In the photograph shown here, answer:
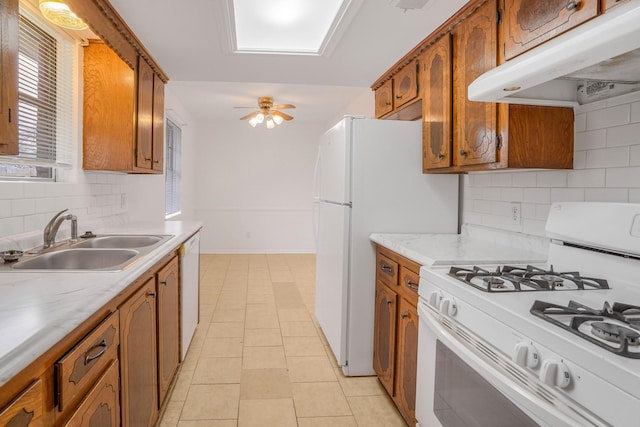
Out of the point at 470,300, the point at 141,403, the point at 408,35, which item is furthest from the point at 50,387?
the point at 408,35

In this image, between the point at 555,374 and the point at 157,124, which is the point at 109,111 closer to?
the point at 157,124

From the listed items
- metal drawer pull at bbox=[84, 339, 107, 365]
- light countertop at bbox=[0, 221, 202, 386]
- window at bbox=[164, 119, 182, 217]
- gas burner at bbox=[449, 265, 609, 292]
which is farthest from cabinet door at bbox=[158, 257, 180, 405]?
window at bbox=[164, 119, 182, 217]

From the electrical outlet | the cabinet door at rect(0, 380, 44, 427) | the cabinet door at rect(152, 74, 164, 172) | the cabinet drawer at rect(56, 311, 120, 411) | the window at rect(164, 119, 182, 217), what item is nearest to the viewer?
the cabinet door at rect(0, 380, 44, 427)

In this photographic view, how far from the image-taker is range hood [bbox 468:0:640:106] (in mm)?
947

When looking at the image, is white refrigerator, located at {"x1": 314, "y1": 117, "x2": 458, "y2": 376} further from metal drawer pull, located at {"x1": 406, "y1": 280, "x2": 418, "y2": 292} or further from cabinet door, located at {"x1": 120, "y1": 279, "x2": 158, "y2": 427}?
cabinet door, located at {"x1": 120, "y1": 279, "x2": 158, "y2": 427}

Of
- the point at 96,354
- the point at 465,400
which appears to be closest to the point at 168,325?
the point at 96,354

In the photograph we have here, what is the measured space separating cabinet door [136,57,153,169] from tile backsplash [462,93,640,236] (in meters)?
2.38

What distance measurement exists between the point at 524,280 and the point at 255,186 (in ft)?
20.5

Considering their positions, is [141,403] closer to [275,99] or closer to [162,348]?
[162,348]

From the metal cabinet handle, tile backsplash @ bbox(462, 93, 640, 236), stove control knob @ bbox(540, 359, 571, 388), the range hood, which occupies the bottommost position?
stove control knob @ bbox(540, 359, 571, 388)

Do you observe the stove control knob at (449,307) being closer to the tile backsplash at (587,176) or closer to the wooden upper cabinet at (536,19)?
the tile backsplash at (587,176)

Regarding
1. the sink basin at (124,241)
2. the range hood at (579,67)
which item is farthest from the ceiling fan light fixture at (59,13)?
the range hood at (579,67)

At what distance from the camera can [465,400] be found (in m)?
1.28

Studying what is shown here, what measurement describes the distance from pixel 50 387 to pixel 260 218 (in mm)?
6483
